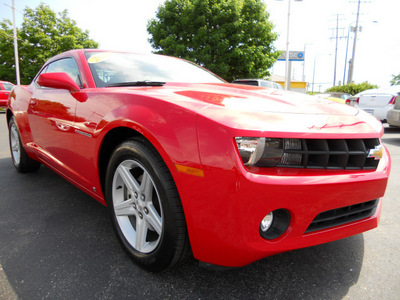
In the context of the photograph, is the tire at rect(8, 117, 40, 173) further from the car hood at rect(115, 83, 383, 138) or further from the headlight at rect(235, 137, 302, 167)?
Answer: the headlight at rect(235, 137, 302, 167)

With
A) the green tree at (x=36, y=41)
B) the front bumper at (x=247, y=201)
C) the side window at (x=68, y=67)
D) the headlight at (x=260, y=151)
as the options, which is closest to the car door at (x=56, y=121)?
the side window at (x=68, y=67)

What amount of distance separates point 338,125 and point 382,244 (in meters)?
1.13

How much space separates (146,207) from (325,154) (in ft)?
3.28

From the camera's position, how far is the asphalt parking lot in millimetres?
1439

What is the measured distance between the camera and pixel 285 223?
124cm

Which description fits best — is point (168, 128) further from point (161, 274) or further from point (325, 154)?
point (161, 274)

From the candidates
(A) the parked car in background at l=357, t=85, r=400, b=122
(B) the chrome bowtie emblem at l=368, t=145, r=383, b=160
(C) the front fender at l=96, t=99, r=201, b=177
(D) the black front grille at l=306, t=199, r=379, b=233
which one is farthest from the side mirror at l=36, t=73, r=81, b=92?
(A) the parked car in background at l=357, t=85, r=400, b=122

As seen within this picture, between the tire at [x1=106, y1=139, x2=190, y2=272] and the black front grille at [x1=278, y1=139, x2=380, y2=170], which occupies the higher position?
the black front grille at [x1=278, y1=139, x2=380, y2=170]

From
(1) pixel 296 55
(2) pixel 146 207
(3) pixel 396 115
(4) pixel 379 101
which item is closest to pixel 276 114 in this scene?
(2) pixel 146 207

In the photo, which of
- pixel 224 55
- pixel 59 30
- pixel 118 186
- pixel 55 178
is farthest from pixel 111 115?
pixel 59 30

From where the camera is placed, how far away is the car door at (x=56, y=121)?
2152 mm

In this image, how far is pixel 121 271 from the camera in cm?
162

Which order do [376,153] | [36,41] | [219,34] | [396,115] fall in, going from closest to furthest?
[376,153] < [396,115] < [219,34] < [36,41]

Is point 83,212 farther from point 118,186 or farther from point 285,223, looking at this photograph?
point 285,223
